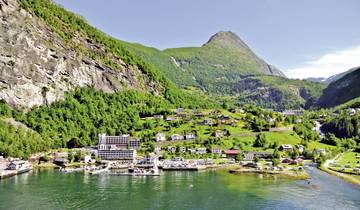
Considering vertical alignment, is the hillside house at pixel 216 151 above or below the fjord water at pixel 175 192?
above

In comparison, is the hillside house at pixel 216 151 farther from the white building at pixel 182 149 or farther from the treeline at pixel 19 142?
the treeline at pixel 19 142

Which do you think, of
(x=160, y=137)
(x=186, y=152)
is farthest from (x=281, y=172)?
(x=160, y=137)

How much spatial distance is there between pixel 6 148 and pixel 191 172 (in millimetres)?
58810

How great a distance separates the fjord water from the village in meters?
10.6

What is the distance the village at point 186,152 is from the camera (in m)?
134

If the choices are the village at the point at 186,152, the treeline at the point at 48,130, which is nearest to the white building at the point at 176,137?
the village at the point at 186,152

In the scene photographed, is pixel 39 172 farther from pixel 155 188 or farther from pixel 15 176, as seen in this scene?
pixel 155 188

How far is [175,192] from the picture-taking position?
95.7 metres

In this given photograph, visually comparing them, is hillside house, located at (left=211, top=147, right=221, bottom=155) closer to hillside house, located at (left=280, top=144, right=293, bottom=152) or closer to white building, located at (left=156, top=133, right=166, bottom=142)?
white building, located at (left=156, top=133, right=166, bottom=142)

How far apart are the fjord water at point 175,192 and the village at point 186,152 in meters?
10.6

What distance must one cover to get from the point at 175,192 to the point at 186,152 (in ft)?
217

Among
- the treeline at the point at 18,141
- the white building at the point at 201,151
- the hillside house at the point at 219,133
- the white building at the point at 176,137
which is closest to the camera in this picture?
the treeline at the point at 18,141

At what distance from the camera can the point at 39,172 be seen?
127562 mm

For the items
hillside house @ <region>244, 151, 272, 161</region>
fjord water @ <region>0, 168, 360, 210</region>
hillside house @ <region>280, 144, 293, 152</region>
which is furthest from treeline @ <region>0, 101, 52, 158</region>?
hillside house @ <region>280, 144, 293, 152</region>
